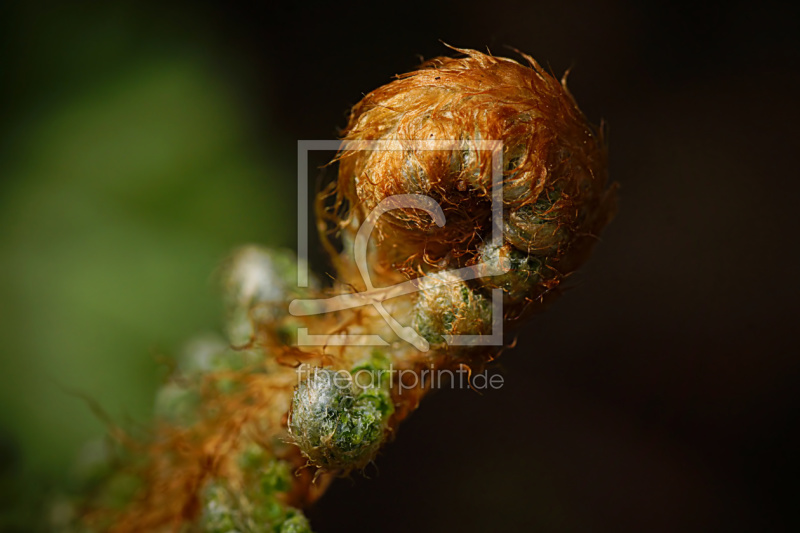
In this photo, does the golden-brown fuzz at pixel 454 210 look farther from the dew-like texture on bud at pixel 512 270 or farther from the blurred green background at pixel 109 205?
the blurred green background at pixel 109 205

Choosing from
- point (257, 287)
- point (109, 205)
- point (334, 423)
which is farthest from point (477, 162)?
point (109, 205)

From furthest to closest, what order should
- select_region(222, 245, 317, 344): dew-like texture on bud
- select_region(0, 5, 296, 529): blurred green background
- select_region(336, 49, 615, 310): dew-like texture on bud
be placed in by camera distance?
select_region(0, 5, 296, 529): blurred green background < select_region(222, 245, 317, 344): dew-like texture on bud < select_region(336, 49, 615, 310): dew-like texture on bud

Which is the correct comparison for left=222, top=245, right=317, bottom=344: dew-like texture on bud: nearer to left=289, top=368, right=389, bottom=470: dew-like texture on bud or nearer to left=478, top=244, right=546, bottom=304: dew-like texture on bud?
left=289, top=368, right=389, bottom=470: dew-like texture on bud

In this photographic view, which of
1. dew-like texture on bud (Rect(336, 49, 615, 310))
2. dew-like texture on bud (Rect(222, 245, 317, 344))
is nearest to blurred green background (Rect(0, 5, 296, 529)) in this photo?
dew-like texture on bud (Rect(222, 245, 317, 344))

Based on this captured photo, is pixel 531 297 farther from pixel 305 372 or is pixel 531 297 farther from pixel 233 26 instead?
pixel 233 26

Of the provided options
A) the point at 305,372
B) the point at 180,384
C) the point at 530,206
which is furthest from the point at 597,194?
the point at 180,384

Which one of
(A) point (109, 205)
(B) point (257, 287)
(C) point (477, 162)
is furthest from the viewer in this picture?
(A) point (109, 205)

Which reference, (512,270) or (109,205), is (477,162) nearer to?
(512,270)
